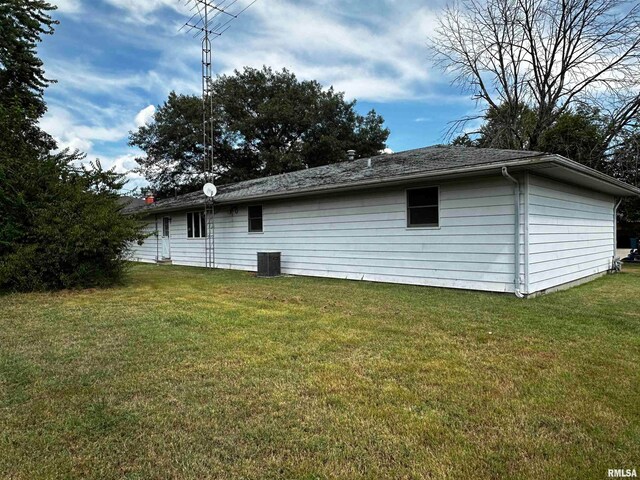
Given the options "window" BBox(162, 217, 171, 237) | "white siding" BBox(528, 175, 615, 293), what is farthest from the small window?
"white siding" BBox(528, 175, 615, 293)

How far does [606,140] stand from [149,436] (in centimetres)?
2016

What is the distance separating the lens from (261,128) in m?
28.2

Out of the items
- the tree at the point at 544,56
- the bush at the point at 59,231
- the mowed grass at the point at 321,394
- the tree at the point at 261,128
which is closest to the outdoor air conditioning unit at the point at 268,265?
the bush at the point at 59,231

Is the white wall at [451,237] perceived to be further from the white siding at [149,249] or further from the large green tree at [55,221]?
the white siding at [149,249]

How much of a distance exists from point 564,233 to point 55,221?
1045 cm

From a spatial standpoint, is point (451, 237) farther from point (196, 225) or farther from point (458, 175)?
point (196, 225)

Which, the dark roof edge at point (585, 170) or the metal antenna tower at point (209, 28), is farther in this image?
the metal antenna tower at point (209, 28)

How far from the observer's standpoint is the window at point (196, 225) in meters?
14.0

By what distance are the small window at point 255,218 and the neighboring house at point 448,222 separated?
32 millimetres

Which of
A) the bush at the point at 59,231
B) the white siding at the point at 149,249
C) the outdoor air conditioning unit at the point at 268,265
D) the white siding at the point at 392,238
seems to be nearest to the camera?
the white siding at the point at 392,238

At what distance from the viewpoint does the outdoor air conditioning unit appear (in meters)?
10.5

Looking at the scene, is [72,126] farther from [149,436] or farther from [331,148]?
[149,436]

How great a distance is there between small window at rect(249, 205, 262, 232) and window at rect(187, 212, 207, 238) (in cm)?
239

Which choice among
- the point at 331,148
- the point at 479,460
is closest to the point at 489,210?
the point at 479,460
